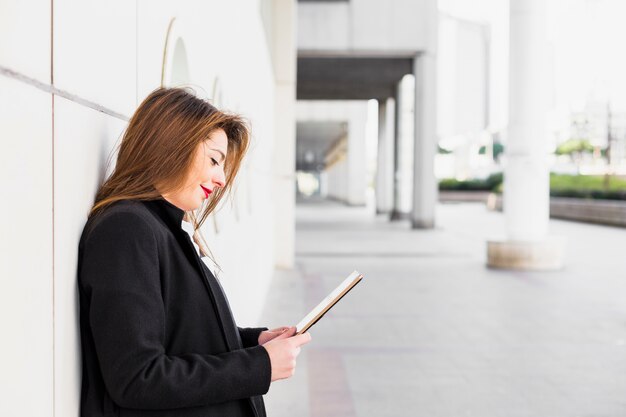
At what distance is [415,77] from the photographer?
927 inches

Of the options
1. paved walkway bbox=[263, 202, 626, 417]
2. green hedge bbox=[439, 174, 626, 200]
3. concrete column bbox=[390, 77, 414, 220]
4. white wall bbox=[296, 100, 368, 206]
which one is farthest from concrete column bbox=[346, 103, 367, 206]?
paved walkway bbox=[263, 202, 626, 417]

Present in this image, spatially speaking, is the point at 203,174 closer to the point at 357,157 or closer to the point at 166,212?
the point at 166,212

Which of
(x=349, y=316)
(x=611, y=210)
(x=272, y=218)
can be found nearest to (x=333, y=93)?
(x=611, y=210)

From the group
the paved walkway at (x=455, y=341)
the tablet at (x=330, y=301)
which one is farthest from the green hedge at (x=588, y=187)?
the tablet at (x=330, y=301)

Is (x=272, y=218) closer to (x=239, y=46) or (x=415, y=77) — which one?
(x=239, y=46)

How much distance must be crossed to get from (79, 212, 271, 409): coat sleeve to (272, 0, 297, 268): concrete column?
1198 centimetres

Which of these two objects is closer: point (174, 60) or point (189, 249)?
point (189, 249)

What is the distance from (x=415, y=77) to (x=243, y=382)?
74.4 ft

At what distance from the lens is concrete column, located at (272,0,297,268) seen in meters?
13.6

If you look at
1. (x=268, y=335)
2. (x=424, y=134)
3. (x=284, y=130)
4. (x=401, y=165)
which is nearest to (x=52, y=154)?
(x=268, y=335)

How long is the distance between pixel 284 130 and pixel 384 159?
23557mm

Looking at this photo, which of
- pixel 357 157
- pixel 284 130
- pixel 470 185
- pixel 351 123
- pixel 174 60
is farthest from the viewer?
pixel 470 185

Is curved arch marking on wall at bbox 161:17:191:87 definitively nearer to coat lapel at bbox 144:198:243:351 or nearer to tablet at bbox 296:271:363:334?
coat lapel at bbox 144:198:243:351

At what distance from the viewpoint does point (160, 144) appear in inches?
66.9
